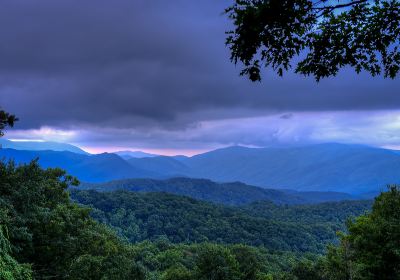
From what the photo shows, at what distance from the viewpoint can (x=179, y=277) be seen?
59750 millimetres

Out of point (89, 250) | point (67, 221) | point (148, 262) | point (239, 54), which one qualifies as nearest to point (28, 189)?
point (67, 221)

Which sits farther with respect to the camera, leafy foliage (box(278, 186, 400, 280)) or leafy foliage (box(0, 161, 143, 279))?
leafy foliage (box(278, 186, 400, 280))

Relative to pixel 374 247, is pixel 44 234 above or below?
above

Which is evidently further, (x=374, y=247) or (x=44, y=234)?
(x=374, y=247)

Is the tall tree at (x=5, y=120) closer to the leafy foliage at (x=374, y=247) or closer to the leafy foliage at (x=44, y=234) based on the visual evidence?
the leafy foliage at (x=44, y=234)

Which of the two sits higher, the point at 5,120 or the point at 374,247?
the point at 5,120

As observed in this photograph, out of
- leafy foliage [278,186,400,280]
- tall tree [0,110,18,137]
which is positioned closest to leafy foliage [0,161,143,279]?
tall tree [0,110,18,137]

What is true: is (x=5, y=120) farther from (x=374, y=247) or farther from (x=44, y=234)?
(x=374, y=247)

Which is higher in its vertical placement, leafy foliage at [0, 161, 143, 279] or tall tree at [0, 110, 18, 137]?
tall tree at [0, 110, 18, 137]

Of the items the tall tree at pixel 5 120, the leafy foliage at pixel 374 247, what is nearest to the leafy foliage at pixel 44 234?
the tall tree at pixel 5 120

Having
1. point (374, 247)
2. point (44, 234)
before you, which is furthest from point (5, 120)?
point (374, 247)

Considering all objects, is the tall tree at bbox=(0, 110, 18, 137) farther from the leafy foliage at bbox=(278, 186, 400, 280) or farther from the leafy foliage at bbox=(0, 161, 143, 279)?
the leafy foliage at bbox=(278, 186, 400, 280)

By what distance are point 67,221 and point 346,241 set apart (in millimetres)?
29096

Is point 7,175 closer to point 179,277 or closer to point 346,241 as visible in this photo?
point 346,241
